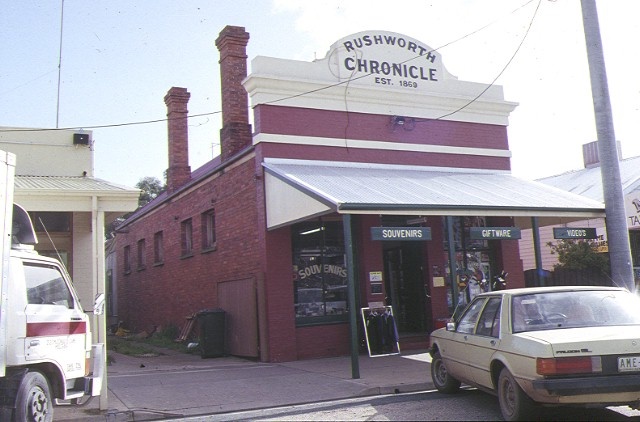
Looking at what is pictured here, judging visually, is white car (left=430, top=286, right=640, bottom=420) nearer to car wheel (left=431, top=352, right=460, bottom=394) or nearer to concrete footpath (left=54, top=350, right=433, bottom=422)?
car wheel (left=431, top=352, right=460, bottom=394)

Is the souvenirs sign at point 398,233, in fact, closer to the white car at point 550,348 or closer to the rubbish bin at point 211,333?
the white car at point 550,348

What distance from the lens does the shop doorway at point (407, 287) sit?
1580 cm

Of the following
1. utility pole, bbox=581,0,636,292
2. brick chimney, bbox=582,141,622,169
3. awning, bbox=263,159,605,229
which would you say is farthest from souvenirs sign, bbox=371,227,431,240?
brick chimney, bbox=582,141,622,169

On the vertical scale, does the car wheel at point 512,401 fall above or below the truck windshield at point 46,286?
below

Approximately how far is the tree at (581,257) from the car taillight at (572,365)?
1737 centimetres

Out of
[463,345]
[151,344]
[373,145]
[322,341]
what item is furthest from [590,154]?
[463,345]

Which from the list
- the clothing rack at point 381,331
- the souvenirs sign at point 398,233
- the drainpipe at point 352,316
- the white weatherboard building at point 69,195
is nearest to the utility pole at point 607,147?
the souvenirs sign at point 398,233

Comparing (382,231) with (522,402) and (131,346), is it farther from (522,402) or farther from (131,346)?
(131,346)

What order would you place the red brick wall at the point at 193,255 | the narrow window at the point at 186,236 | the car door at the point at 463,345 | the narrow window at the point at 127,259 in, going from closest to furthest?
the car door at the point at 463,345 < the red brick wall at the point at 193,255 < the narrow window at the point at 186,236 < the narrow window at the point at 127,259

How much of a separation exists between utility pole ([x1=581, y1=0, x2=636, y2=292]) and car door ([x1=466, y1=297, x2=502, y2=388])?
4169 mm

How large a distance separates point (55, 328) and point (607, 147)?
9.03 meters

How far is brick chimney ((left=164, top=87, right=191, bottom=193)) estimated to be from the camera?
21.5 metres

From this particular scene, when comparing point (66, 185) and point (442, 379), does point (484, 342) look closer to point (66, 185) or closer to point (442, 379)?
point (442, 379)

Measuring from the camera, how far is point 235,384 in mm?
10625
